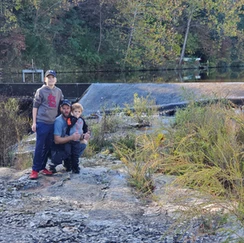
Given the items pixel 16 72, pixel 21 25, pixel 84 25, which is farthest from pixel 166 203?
pixel 84 25

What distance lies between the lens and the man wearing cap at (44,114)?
544 cm

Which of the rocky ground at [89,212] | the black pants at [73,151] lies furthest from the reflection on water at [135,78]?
the rocky ground at [89,212]

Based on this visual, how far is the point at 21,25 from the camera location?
29016 millimetres

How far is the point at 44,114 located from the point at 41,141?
34 cm

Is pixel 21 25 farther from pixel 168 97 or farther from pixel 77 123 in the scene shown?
pixel 77 123

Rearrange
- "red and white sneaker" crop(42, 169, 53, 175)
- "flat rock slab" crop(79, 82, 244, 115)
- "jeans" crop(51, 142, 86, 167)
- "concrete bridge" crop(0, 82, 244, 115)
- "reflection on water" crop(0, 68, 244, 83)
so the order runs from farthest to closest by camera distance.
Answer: "reflection on water" crop(0, 68, 244, 83) → "flat rock slab" crop(79, 82, 244, 115) → "concrete bridge" crop(0, 82, 244, 115) → "red and white sneaker" crop(42, 169, 53, 175) → "jeans" crop(51, 142, 86, 167)

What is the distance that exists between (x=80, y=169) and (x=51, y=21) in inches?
1014

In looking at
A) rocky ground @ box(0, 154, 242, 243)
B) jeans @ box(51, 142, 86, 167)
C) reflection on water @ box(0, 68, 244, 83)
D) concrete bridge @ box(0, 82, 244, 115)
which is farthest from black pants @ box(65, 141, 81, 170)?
reflection on water @ box(0, 68, 244, 83)

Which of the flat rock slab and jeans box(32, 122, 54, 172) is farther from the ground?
jeans box(32, 122, 54, 172)

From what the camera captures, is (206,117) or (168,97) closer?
(206,117)

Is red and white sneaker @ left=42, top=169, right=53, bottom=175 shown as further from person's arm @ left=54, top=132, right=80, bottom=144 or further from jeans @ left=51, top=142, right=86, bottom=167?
person's arm @ left=54, top=132, right=80, bottom=144

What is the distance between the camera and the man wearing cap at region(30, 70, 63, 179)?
5.44 meters

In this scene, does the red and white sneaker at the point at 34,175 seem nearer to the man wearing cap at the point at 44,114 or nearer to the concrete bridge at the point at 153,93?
the man wearing cap at the point at 44,114

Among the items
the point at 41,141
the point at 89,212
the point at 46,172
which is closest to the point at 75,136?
the point at 41,141
